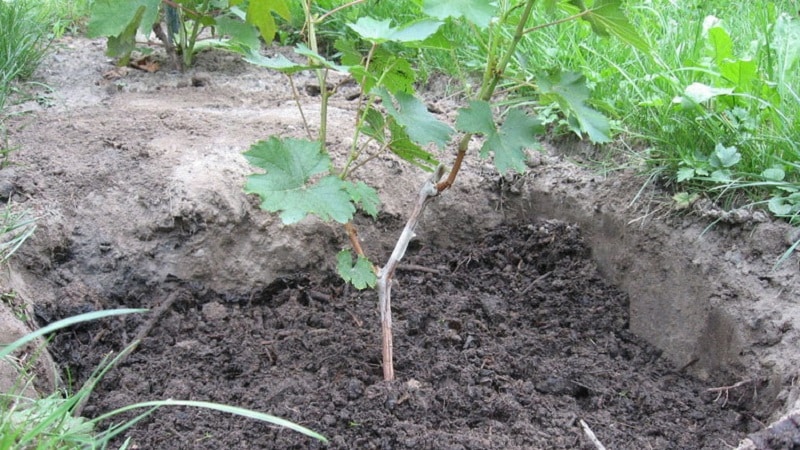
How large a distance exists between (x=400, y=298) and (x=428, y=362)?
38cm

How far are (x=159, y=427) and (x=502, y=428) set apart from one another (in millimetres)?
840

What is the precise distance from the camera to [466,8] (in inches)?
63.7

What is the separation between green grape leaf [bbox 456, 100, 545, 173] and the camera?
185 centimetres

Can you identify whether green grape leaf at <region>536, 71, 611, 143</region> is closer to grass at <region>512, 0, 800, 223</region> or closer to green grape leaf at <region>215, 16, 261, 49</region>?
grass at <region>512, 0, 800, 223</region>

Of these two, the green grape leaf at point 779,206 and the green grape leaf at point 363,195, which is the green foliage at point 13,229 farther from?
the green grape leaf at point 779,206

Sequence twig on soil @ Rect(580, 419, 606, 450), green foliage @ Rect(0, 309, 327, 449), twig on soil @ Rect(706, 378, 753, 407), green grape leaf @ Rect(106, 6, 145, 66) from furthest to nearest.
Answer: green grape leaf @ Rect(106, 6, 145, 66) < twig on soil @ Rect(706, 378, 753, 407) < twig on soil @ Rect(580, 419, 606, 450) < green foliage @ Rect(0, 309, 327, 449)

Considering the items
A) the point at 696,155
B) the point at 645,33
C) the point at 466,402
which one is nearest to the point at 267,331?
the point at 466,402

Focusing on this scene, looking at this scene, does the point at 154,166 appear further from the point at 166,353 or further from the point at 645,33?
the point at 645,33

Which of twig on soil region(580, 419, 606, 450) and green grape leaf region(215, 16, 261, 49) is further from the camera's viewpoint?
green grape leaf region(215, 16, 261, 49)

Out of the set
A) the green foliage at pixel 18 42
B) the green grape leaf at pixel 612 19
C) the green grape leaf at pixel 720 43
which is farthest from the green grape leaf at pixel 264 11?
the green grape leaf at pixel 720 43

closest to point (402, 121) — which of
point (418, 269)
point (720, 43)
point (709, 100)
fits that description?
point (418, 269)

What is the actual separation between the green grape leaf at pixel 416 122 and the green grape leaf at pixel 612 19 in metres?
0.43

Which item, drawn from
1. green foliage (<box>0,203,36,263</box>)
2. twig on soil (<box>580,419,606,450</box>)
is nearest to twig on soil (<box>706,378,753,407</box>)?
twig on soil (<box>580,419,606,450</box>)

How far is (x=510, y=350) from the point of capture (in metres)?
2.30
